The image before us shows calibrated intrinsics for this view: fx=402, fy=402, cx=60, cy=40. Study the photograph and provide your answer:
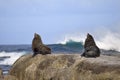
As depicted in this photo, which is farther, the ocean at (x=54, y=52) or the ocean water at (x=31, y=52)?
the ocean water at (x=31, y=52)

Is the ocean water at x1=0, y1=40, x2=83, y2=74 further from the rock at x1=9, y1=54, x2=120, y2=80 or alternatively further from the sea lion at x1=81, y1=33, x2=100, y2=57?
the sea lion at x1=81, y1=33, x2=100, y2=57

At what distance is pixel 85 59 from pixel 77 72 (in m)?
0.58

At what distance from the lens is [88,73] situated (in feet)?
43.2

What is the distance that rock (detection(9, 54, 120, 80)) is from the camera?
41.5 ft

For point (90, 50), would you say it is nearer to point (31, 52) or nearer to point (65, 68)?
point (65, 68)

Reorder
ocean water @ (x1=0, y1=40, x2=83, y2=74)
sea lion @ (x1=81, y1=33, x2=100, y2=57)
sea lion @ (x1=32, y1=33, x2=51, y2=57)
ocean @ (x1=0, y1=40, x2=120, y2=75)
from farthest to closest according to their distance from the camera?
ocean water @ (x1=0, y1=40, x2=83, y2=74), ocean @ (x1=0, y1=40, x2=120, y2=75), sea lion @ (x1=32, y1=33, x2=51, y2=57), sea lion @ (x1=81, y1=33, x2=100, y2=57)

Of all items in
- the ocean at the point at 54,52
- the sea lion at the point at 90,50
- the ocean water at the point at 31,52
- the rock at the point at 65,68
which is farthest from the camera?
the ocean water at the point at 31,52

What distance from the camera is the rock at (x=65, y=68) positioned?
1264 cm

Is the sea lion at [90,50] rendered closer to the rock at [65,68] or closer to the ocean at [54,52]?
the rock at [65,68]

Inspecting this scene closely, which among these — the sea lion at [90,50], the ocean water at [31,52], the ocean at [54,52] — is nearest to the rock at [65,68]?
the sea lion at [90,50]

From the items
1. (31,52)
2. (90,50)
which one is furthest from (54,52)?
(90,50)

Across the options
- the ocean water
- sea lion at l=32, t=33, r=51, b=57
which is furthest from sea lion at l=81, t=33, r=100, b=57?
the ocean water

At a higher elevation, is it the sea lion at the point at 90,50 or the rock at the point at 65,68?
the sea lion at the point at 90,50

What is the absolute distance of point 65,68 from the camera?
48.6ft
